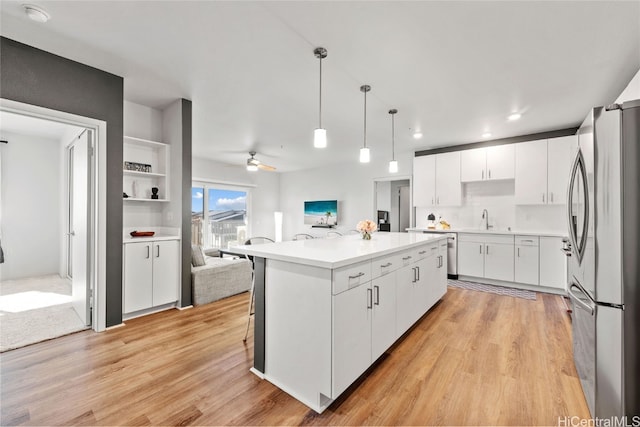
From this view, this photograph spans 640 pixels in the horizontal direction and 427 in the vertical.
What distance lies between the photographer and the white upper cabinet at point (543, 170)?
4.13 metres

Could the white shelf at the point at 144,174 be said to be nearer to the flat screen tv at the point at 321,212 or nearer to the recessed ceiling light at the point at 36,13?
the recessed ceiling light at the point at 36,13

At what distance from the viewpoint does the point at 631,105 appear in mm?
1349

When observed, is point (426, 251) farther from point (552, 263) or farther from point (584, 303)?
point (552, 263)

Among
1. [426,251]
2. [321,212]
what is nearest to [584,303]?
[426,251]

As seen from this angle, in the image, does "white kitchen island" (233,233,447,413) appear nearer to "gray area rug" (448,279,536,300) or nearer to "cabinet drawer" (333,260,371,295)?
"cabinet drawer" (333,260,371,295)

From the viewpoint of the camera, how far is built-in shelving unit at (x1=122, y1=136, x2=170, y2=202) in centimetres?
330

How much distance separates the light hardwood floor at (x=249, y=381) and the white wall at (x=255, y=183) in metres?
4.57

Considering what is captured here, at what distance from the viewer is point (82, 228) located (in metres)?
2.88

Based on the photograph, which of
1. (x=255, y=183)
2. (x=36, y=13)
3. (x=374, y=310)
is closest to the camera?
(x=36, y=13)

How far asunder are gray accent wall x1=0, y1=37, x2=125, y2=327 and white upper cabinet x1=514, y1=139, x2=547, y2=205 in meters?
5.56

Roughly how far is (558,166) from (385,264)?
12.8ft

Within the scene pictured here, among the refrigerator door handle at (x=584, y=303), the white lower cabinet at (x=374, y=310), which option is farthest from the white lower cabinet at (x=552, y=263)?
the refrigerator door handle at (x=584, y=303)

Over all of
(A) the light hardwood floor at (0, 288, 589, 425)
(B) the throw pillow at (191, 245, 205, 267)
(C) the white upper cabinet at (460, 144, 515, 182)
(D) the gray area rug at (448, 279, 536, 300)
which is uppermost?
(C) the white upper cabinet at (460, 144, 515, 182)

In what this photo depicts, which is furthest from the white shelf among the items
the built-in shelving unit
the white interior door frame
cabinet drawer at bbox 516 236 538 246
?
cabinet drawer at bbox 516 236 538 246
